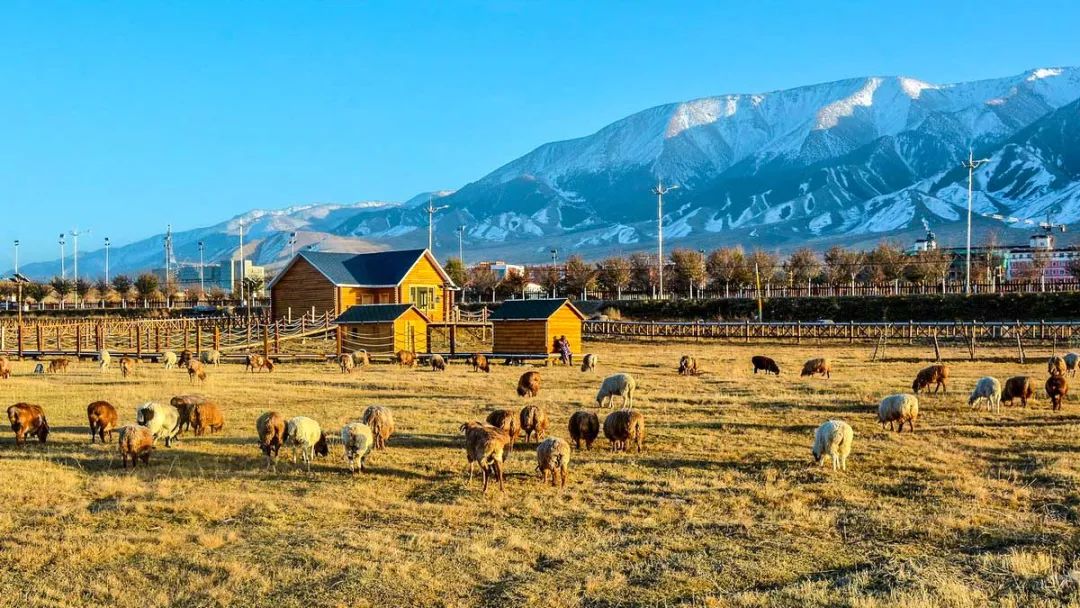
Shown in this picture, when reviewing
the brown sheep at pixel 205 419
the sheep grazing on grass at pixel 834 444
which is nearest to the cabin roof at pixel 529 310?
the brown sheep at pixel 205 419

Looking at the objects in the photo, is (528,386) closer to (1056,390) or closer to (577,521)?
(577,521)

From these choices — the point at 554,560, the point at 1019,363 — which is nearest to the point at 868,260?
the point at 1019,363

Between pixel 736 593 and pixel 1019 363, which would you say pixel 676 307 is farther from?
pixel 736 593

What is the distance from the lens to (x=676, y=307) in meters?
87.4

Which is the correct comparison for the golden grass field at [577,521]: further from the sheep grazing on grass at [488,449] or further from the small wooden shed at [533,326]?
the small wooden shed at [533,326]

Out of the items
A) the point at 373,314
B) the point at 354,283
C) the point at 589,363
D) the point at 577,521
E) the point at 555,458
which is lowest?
the point at 577,521

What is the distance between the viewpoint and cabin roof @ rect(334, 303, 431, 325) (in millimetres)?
47000

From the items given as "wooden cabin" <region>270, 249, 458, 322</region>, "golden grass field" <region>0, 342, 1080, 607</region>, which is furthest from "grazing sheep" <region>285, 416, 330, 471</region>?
"wooden cabin" <region>270, 249, 458, 322</region>

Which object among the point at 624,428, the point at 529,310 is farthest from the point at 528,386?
the point at 529,310

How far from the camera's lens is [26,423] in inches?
725

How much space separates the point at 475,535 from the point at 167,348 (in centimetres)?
4257

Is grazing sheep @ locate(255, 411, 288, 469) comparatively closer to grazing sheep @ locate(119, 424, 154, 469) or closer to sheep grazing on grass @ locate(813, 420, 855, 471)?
grazing sheep @ locate(119, 424, 154, 469)

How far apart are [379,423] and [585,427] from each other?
4131 millimetres

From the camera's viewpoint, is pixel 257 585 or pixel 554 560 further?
pixel 554 560
